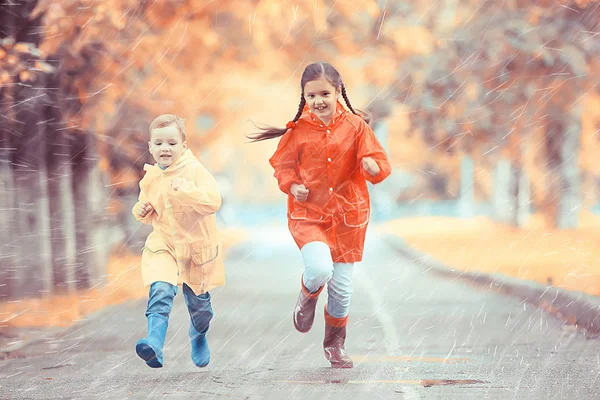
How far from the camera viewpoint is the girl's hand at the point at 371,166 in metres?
5.36

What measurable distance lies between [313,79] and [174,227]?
1.10 m

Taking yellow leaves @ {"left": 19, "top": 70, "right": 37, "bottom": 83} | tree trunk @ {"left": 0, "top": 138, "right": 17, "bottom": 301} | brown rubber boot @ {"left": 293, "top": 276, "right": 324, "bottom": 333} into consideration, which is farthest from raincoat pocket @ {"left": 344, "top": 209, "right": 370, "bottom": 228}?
tree trunk @ {"left": 0, "top": 138, "right": 17, "bottom": 301}

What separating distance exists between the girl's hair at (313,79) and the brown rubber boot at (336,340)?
125 cm

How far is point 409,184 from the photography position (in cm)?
3894

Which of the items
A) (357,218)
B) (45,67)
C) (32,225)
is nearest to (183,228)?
(357,218)

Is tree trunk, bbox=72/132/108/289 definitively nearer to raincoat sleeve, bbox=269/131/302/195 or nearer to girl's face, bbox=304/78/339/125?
raincoat sleeve, bbox=269/131/302/195

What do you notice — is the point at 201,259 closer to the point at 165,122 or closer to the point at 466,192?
the point at 165,122

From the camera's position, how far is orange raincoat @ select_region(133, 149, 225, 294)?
5.12 meters

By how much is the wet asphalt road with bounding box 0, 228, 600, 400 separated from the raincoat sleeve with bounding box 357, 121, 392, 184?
1344 millimetres

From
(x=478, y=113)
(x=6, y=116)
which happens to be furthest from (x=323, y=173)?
(x=478, y=113)

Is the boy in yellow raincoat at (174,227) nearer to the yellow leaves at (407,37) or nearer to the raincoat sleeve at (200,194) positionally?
the raincoat sleeve at (200,194)

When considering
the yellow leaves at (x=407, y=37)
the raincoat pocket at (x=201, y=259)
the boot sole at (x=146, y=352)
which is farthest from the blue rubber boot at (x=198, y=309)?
the yellow leaves at (x=407, y=37)

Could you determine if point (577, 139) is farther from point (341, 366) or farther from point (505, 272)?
point (341, 366)

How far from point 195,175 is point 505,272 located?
32.1 feet
